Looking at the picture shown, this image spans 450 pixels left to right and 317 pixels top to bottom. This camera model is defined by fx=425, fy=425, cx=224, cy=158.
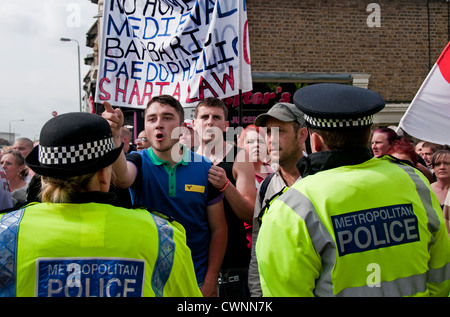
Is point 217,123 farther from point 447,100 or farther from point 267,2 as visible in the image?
point 267,2

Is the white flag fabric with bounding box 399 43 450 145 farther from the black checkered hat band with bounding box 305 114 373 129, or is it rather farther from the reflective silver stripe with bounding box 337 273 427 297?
the reflective silver stripe with bounding box 337 273 427 297

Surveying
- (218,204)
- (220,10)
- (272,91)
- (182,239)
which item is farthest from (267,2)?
(182,239)

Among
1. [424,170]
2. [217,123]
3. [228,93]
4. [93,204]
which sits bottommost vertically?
[424,170]

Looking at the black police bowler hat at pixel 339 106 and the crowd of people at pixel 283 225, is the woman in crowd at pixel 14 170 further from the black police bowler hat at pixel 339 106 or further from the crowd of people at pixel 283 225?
the black police bowler hat at pixel 339 106

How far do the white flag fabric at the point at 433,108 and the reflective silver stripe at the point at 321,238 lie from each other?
8.74 feet

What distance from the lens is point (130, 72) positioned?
4.50 m

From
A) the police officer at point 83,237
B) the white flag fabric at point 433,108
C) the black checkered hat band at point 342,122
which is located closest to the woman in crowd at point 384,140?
the white flag fabric at point 433,108

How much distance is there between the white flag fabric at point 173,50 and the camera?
4.45 meters

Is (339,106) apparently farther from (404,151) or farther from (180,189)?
(404,151)

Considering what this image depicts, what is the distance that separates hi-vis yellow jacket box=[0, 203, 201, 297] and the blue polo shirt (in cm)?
116

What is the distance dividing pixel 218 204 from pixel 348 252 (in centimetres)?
144

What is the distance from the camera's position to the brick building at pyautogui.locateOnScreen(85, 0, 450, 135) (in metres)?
12.4

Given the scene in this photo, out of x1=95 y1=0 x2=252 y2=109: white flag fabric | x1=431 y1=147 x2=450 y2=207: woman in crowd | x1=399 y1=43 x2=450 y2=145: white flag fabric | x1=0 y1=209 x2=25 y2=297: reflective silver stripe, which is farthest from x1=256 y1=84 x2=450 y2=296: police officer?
x1=431 y1=147 x2=450 y2=207: woman in crowd
